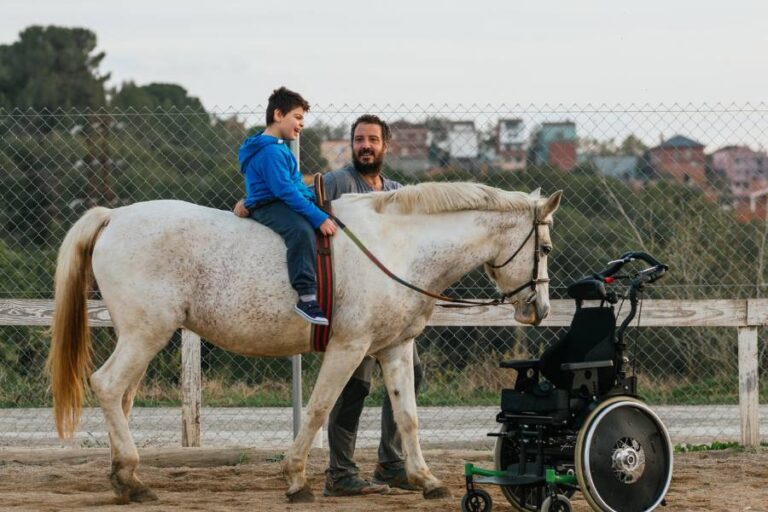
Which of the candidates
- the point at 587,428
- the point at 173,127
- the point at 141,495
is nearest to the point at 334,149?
the point at 173,127

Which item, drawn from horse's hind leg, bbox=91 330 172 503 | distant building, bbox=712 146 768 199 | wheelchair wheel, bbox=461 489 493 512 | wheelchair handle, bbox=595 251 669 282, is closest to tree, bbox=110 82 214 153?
horse's hind leg, bbox=91 330 172 503

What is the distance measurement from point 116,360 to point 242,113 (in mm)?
2424

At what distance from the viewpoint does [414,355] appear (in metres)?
7.32

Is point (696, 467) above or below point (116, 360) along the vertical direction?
below

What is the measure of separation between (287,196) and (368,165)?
41.9 inches

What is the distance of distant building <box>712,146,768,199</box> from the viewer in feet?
33.2

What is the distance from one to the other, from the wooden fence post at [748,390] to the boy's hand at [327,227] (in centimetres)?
357

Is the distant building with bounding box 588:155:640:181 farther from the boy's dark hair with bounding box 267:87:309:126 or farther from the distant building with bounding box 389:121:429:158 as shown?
the boy's dark hair with bounding box 267:87:309:126

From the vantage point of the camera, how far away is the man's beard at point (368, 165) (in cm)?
729

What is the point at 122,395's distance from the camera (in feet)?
20.9

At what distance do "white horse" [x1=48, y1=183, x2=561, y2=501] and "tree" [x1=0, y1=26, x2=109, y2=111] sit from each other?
41762 millimetres

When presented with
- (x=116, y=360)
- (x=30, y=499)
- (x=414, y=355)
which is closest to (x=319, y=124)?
(x=414, y=355)

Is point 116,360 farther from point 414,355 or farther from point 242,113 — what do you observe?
point 242,113

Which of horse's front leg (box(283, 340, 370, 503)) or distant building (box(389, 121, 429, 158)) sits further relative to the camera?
distant building (box(389, 121, 429, 158))
